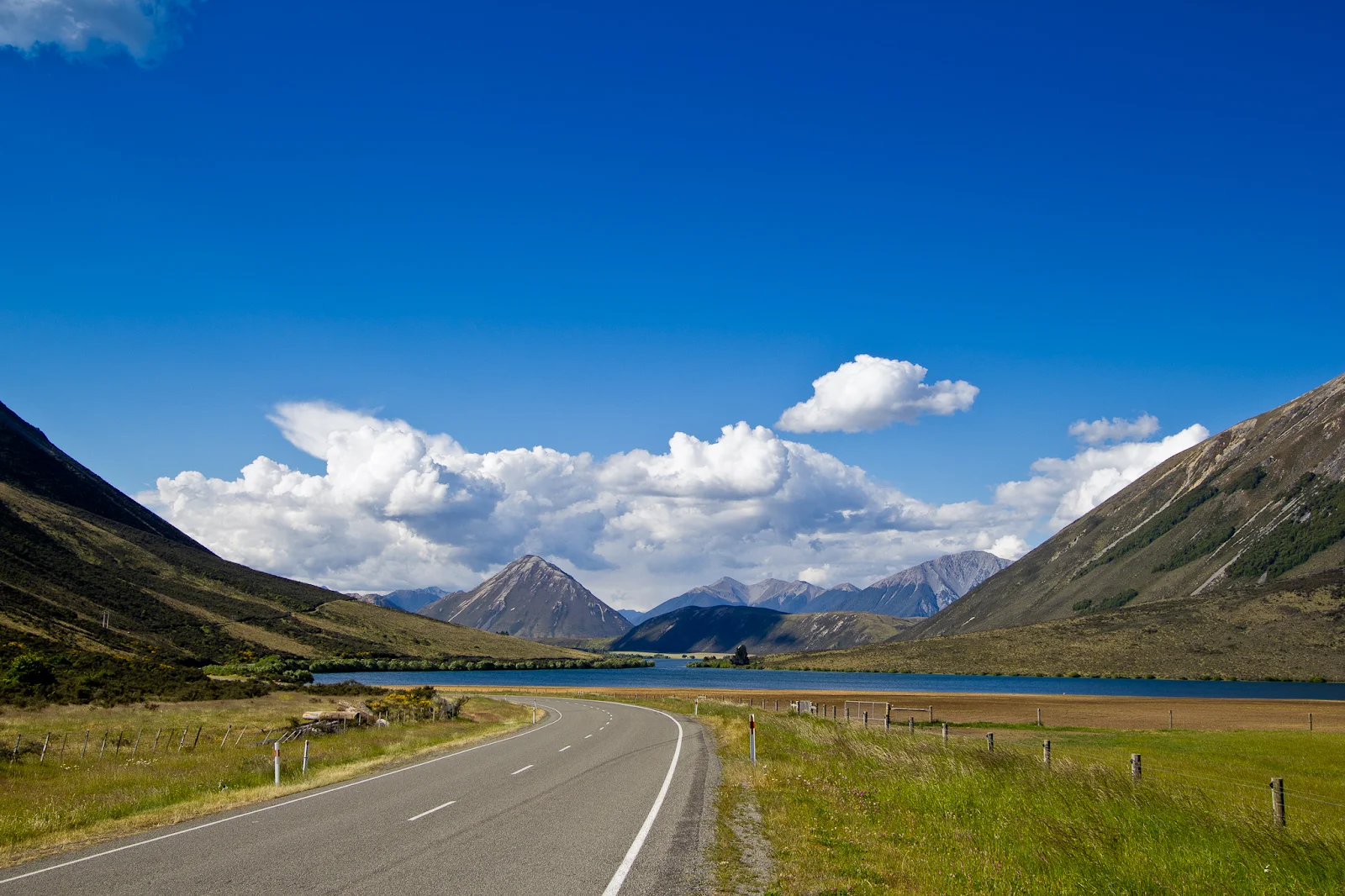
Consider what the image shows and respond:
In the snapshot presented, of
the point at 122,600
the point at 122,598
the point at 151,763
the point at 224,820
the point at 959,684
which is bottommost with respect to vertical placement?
the point at 959,684

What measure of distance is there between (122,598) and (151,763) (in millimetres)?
121848

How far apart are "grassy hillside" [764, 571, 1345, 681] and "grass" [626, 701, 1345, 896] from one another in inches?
6394

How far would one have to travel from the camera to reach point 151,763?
86.4ft

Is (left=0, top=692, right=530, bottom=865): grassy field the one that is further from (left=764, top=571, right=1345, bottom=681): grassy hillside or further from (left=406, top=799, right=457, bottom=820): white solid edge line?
(left=764, top=571, right=1345, bottom=681): grassy hillside

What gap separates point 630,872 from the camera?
1105cm

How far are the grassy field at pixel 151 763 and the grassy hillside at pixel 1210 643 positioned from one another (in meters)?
158

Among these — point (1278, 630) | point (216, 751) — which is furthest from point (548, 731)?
point (1278, 630)

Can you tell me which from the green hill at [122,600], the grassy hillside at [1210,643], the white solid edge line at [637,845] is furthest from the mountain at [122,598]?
the grassy hillside at [1210,643]

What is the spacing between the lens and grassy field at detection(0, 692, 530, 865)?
16172 mm

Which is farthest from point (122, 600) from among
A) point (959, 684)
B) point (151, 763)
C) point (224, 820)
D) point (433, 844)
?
point (433, 844)

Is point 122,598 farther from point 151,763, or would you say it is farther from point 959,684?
point 959,684

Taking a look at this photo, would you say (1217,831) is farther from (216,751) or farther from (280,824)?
(216,751)

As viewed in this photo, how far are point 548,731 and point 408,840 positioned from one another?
29777mm

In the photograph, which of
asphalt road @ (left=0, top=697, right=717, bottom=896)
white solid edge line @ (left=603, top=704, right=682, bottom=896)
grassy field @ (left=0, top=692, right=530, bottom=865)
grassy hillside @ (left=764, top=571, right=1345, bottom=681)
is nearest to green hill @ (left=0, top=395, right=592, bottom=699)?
grassy field @ (left=0, top=692, right=530, bottom=865)
